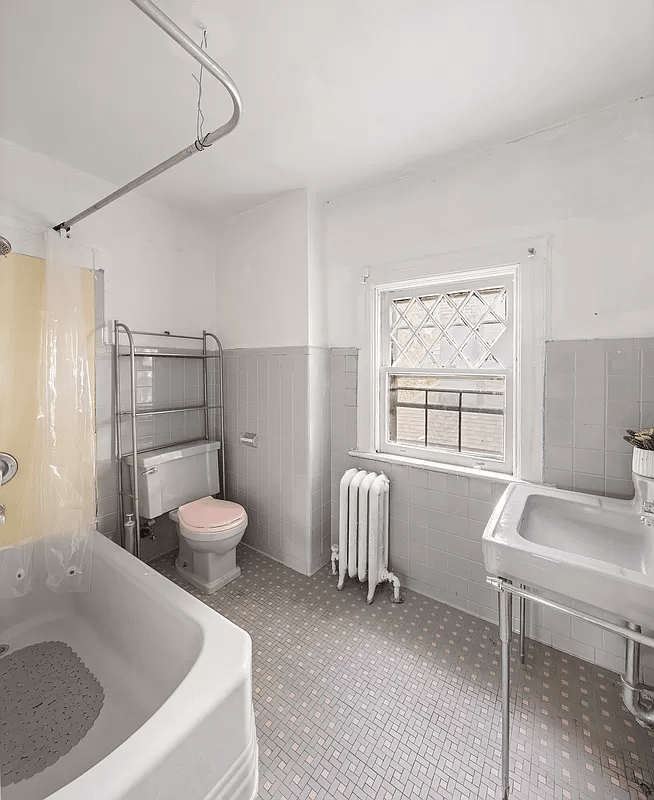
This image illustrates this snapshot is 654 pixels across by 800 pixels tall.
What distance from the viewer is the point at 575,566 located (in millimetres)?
1030

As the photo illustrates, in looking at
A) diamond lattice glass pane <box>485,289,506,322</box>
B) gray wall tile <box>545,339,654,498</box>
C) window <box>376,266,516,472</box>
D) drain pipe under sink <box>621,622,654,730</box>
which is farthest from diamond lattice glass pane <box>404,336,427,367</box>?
drain pipe under sink <box>621,622,654,730</box>

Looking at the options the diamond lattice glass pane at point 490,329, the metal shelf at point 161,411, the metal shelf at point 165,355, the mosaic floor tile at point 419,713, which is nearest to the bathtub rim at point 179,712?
the mosaic floor tile at point 419,713

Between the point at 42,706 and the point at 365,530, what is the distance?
1513 mm

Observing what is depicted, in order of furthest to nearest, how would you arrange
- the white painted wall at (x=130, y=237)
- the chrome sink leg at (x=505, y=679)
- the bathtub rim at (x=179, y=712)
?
the white painted wall at (x=130, y=237), the chrome sink leg at (x=505, y=679), the bathtub rim at (x=179, y=712)

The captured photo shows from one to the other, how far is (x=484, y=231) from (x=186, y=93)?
1.47 m

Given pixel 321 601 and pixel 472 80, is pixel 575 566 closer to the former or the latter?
pixel 321 601

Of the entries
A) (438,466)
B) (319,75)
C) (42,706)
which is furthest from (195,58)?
(42,706)

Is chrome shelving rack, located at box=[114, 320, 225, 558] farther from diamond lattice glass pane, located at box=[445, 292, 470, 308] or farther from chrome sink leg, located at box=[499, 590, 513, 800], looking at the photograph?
chrome sink leg, located at box=[499, 590, 513, 800]

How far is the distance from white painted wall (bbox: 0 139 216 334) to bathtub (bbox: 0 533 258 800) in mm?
1454

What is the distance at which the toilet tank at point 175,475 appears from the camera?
2199mm

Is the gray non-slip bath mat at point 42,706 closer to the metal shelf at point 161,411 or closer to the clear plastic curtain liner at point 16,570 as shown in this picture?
the clear plastic curtain liner at point 16,570

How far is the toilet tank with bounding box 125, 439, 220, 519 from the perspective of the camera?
2199 millimetres

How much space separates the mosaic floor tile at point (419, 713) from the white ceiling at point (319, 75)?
7.91 ft

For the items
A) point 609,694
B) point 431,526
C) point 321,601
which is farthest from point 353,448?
point 609,694
